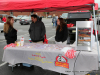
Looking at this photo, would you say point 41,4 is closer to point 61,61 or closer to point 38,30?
point 38,30

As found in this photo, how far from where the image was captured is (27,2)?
4.00m

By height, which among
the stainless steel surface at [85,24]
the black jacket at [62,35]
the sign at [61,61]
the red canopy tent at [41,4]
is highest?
the red canopy tent at [41,4]

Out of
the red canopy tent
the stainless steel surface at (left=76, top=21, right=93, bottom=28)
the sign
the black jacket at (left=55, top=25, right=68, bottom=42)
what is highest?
the red canopy tent

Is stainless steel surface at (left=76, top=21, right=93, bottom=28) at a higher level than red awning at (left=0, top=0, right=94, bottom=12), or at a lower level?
lower

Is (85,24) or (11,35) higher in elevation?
(85,24)

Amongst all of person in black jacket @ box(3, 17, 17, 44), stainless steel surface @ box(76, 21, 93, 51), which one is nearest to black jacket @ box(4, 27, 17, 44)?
person in black jacket @ box(3, 17, 17, 44)

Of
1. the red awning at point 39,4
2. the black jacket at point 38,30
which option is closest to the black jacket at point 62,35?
the black jacket at point 38,30

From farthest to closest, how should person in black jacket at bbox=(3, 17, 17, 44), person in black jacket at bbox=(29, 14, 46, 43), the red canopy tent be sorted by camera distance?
person in black jacket at bbox=(29, 14, 46, 43) < person in black jacket at bbox=(3, 17, 17, 44) < the red canopy tent

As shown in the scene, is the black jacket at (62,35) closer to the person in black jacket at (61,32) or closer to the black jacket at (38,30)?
the person in black jacket at (61,32)

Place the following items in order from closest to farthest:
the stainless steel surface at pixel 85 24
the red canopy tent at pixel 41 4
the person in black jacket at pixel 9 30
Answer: the stainless steel surface at pixel 85 24, the red canopy tent at pixel 41 4, the person in black jacket at pixel 9 30

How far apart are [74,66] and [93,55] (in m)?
0.59

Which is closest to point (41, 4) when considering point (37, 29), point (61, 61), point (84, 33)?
point (37, 29)

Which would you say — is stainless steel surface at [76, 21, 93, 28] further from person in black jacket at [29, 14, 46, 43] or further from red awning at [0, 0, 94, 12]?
person in black jacket at [29, 14, 46, 43]

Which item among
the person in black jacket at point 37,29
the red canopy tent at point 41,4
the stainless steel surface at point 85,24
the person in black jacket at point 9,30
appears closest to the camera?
the stainless steel surface at point 85,24
